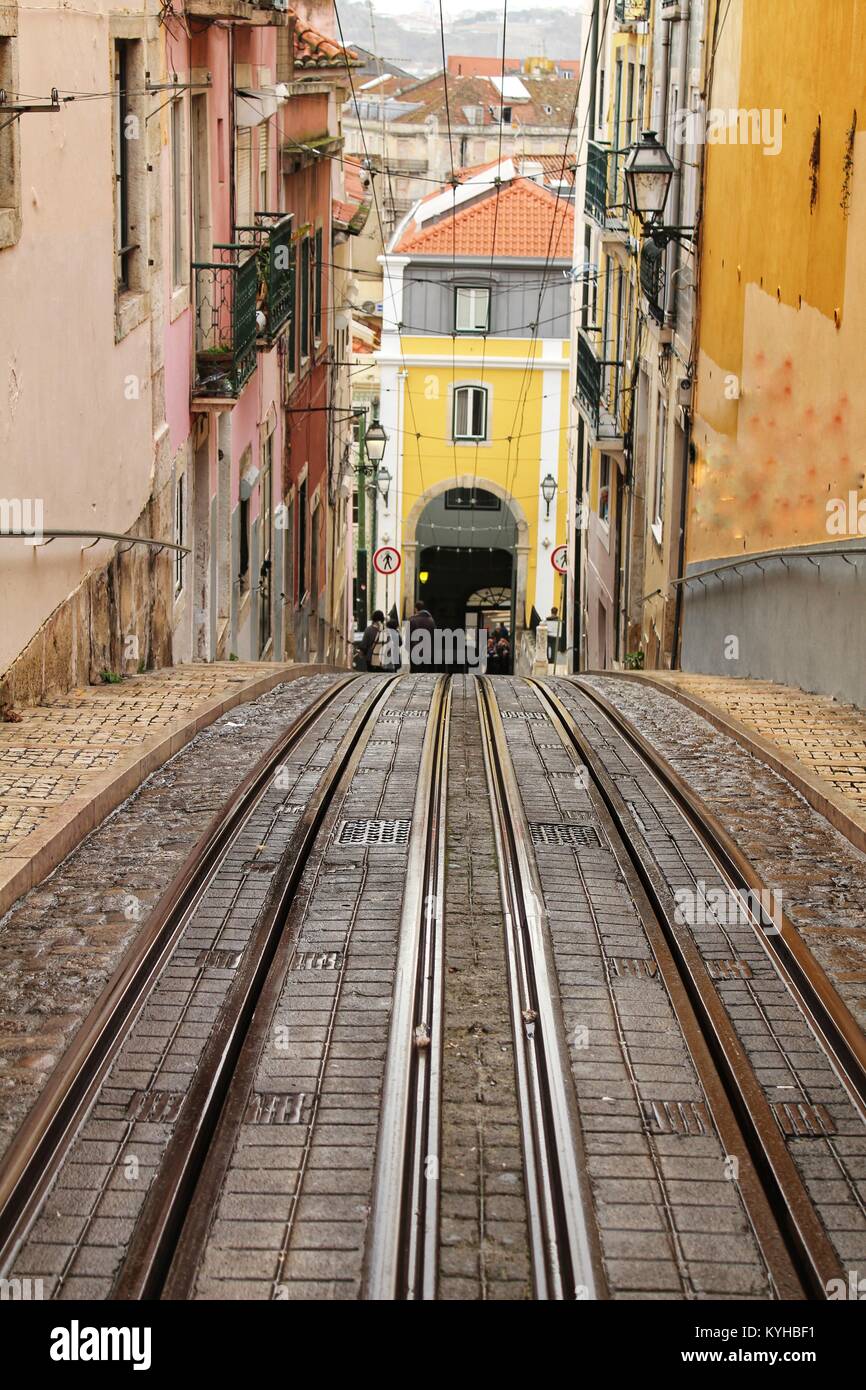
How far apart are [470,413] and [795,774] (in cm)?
3157

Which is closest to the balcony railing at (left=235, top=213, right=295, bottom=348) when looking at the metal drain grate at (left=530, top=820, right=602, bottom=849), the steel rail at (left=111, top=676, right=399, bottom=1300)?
the metal drain grate at (left=530, top=820, right=602, bottom=849)

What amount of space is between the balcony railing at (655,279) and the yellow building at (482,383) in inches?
693

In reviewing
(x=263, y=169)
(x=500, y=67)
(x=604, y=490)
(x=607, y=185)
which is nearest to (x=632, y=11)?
(x=607, y=185)

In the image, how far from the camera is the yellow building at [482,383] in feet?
126

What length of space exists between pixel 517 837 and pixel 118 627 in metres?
5.47

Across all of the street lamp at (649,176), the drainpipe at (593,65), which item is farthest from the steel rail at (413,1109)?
the drainpipe at (593,65)

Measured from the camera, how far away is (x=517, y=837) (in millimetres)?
7840

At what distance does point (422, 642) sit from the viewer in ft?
93.1

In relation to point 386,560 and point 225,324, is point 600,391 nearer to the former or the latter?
Answer: point 225,324

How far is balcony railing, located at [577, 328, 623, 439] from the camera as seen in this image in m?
22.6

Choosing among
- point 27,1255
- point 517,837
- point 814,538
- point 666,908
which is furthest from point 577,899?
point 814,538

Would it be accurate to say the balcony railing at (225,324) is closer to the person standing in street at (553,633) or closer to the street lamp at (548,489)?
the person standing in street at (553,633)

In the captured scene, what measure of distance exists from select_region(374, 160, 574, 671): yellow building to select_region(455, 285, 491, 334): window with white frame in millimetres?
22

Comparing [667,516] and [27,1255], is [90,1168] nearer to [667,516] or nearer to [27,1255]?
[27,1255]
